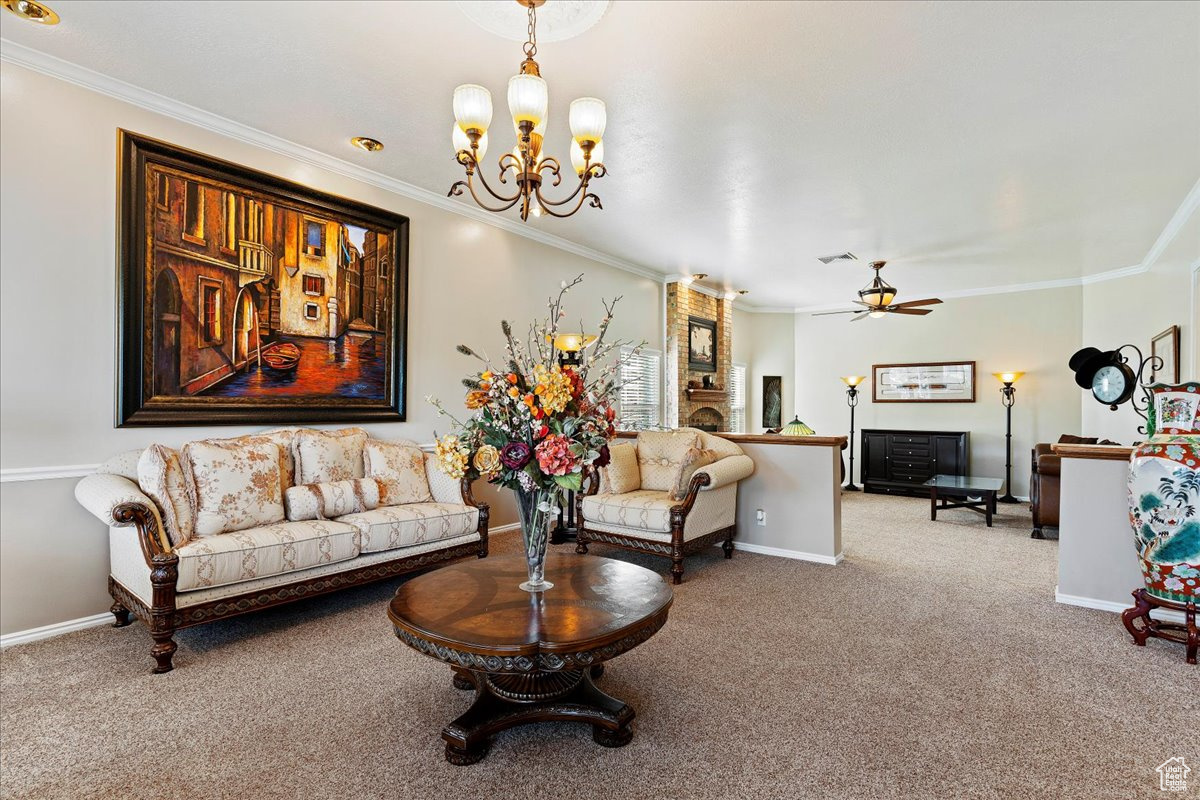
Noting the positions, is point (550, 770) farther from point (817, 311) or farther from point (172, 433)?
point (817, 311)

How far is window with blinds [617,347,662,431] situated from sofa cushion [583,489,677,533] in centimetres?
226

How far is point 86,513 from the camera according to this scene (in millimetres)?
3154

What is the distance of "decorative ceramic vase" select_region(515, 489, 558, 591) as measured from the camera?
217 centimetres

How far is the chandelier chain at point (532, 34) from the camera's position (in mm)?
2504

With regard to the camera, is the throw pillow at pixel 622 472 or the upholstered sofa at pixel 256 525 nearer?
the upholstered sofa at pixel 256 525

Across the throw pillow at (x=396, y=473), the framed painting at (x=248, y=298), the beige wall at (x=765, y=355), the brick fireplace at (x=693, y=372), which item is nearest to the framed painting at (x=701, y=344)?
the brick fireplace at (x=693, y=372)

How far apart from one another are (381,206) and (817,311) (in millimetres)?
7435

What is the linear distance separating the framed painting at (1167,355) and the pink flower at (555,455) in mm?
5745

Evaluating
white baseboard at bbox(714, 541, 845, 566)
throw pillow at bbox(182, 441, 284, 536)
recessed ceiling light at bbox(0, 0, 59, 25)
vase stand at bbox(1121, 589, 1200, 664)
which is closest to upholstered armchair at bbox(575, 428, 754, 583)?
white baseboard at bbox(714, 541, 845, 566)

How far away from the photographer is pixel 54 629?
9.94ft

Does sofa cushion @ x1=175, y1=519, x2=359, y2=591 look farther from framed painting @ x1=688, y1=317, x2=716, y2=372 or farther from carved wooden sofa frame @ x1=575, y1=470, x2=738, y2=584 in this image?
framed painting @ x1=688, y1=317, x2=716, y2=372

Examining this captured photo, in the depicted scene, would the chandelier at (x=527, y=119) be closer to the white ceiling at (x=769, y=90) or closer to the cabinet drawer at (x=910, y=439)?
the white ceiling at (x=769, y=90)

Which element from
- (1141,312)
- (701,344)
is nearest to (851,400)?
(701,344)

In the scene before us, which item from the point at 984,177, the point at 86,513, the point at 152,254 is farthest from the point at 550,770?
the point at 984,177
